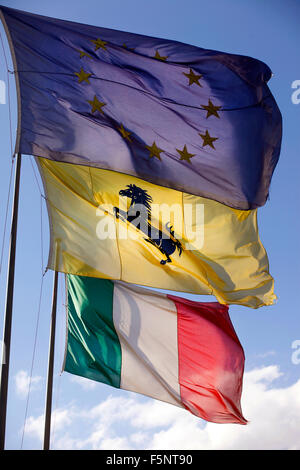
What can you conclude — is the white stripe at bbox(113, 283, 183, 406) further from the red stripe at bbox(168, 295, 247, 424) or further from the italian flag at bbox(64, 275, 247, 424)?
the red stripe at bbox(168, 295, 247, 424)

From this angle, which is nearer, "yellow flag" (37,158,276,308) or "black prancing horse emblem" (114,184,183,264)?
"yellow flag" (37,158,276,308)

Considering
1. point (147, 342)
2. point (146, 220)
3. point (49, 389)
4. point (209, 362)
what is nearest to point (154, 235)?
point (146, 220)

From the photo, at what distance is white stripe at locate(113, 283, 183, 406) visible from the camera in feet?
41.6

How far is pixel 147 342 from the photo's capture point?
1309 centimetres

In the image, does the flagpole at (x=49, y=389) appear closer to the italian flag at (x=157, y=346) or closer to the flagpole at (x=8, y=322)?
the italian flag at (x=157, y=346)

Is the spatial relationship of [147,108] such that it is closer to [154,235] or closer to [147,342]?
[154,235]

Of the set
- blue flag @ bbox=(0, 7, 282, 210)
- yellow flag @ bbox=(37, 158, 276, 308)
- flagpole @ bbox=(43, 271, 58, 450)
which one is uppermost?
Answer: blue flag @ bbox=(0, 7, 282, 210)

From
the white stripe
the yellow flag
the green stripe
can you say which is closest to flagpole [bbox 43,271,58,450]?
the green stripe

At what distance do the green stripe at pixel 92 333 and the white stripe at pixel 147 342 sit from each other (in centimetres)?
20

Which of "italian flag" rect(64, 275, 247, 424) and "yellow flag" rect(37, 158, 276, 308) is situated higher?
"yellow flag" rect(37, 158, 276, 308)

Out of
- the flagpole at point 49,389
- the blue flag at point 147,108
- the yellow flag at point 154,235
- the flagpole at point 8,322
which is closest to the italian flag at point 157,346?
the flagpole at point 49,389

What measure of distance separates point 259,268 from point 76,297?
4.08 m

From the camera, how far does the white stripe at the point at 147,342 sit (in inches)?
499

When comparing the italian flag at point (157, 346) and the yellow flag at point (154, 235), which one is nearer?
the yellow flag at point (154, 235)
